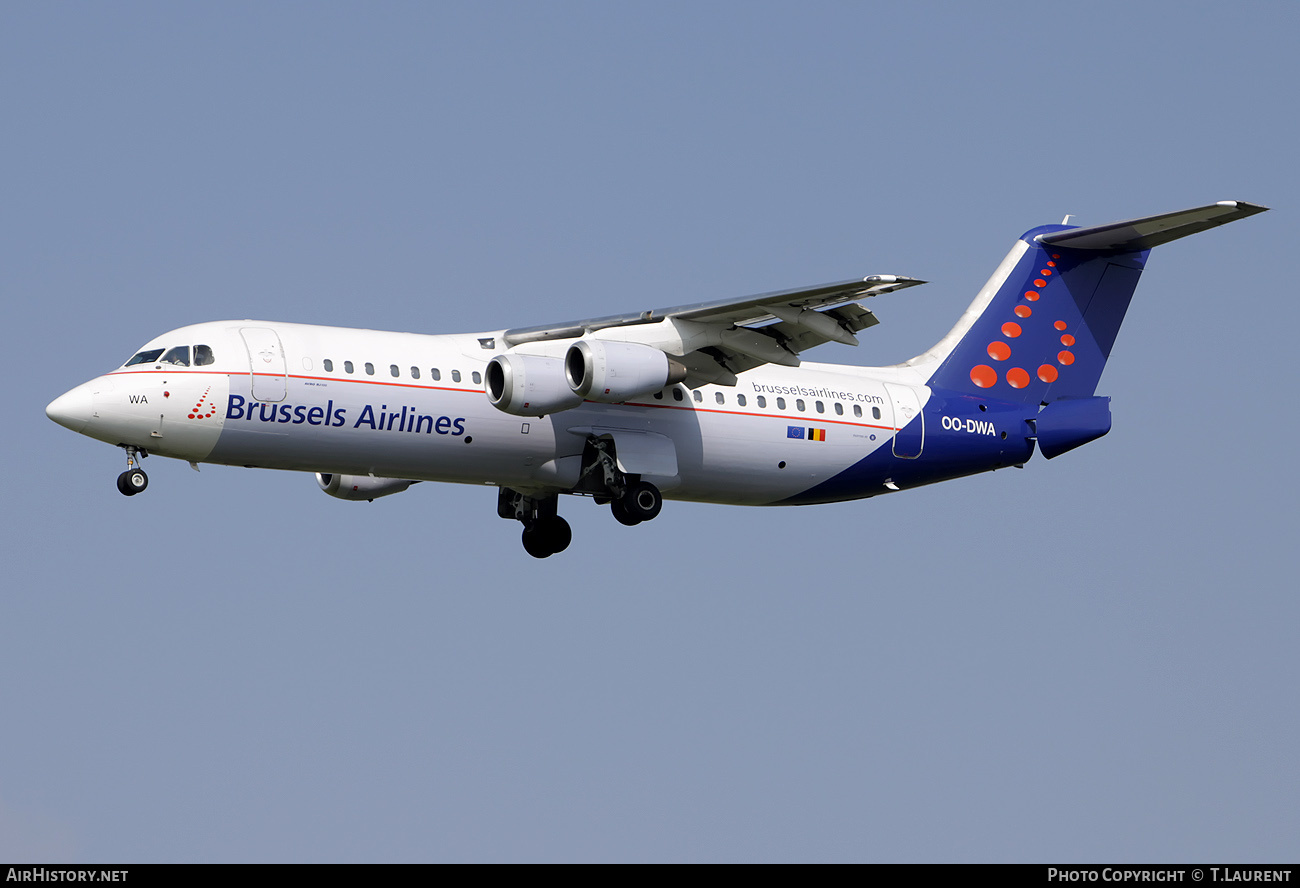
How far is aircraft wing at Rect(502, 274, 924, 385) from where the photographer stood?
21438 mm

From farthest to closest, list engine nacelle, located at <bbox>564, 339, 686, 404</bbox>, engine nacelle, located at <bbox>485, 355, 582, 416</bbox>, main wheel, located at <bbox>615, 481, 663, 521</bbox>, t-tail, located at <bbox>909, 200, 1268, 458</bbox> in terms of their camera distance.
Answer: t-tail, located at <bbox>909, 200, 1268, 458</bbox>
main wheel, located at <bbox>615, 481, 663, 521</bbox>
engine nacelle, located at <bbox>564, 339, 686, 404</bbox>
engine nacelle, located at <bbox>485, 355, 582, 416</bbox>

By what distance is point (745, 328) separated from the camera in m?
22.3

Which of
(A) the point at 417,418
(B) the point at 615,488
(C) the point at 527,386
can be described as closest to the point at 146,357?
(A) the point at 417,418

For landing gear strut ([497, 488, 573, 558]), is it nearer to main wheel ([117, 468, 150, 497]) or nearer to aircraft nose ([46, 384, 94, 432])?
main wheel ([117, 468, 150, 497])

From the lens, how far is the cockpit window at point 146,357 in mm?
20719

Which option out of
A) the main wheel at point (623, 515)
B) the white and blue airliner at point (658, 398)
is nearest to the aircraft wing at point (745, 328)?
the white and blue airliner at point (658, 398)

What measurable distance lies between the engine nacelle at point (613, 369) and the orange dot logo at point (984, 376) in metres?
5.37

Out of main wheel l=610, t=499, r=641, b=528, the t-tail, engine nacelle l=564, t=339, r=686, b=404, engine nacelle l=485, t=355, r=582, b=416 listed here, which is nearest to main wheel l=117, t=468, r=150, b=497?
engine nacelle l=485, t=355, r=582, b=416

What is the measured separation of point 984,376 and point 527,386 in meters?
7.29

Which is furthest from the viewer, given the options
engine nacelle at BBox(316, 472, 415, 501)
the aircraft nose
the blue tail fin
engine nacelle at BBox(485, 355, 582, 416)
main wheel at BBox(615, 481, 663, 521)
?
the blue tail fin

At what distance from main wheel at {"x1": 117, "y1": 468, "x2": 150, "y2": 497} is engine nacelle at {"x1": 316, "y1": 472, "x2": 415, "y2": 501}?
4047 mm

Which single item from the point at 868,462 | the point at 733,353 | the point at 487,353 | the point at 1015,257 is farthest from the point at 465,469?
the point at 1015,257
